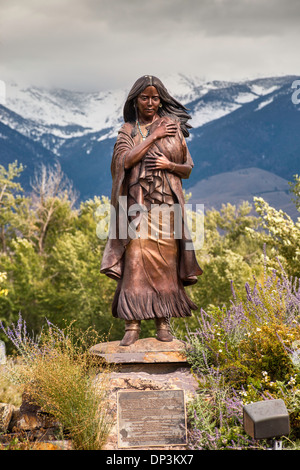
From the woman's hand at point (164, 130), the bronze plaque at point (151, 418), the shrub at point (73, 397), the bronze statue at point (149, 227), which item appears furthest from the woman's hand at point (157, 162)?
the bronze plaque at point (151, 418)

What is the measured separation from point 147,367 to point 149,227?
1686 mm

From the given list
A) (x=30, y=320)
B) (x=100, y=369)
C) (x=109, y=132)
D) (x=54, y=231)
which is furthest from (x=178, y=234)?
(x=109, y=132)

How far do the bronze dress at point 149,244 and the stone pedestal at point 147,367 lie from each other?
0.42 meters

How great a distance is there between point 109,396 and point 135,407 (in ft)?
1.28

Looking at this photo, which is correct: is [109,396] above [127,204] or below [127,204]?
below

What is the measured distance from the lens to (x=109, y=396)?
619cm

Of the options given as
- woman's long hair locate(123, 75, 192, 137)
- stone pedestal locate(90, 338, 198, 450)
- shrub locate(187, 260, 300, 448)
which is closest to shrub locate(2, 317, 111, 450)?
stone pedestal locate(90, 338, 198, 450)

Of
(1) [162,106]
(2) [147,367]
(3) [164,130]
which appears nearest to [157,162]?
(3) [164,130]

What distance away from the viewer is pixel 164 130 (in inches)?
283

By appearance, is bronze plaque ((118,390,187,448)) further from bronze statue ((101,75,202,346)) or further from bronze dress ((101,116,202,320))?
bronze dress ((101,116,202,320))

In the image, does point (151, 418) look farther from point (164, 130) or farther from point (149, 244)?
point (164, 130)

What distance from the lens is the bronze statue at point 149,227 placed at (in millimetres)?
7094

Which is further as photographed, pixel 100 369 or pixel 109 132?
pixel 109 132

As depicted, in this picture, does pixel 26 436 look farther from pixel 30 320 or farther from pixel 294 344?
pixel 30 320
